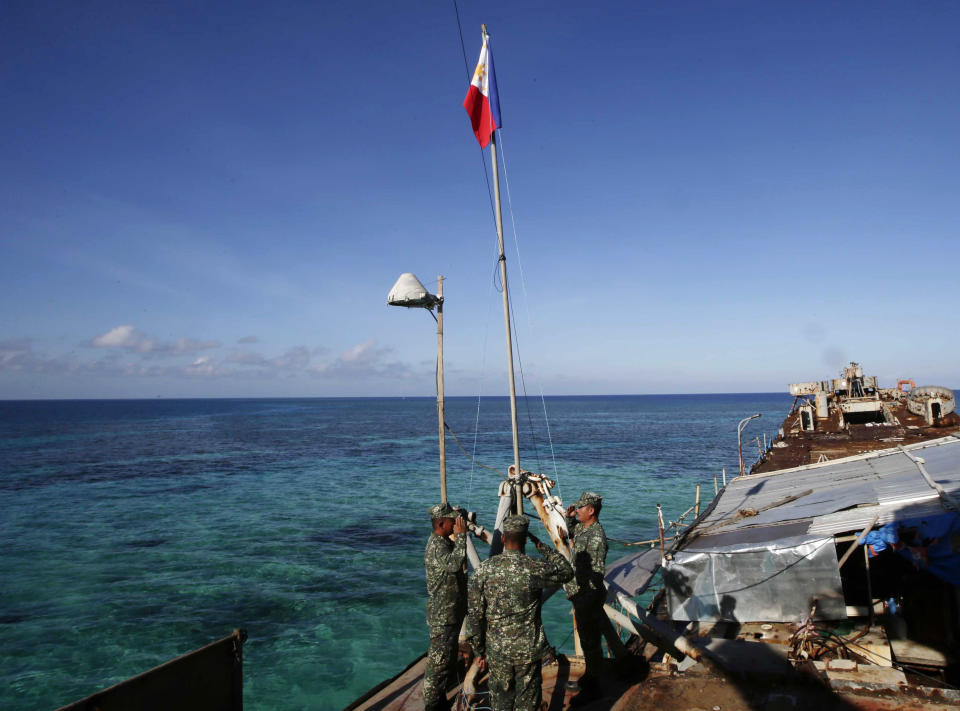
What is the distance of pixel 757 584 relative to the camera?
27.3 feet

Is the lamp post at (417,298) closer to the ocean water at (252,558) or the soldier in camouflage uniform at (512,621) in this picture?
the soldier in camouflage uniform at (512,621)

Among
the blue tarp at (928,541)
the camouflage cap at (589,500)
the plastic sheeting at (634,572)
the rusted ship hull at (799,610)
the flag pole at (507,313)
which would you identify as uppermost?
the flag pole at (507,313)

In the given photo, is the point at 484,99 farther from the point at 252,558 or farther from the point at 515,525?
the point at 252,558

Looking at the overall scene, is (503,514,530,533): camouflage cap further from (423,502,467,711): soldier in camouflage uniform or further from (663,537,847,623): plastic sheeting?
(663,537,847,623): plastic sheeting

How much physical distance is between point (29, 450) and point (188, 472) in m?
33.7

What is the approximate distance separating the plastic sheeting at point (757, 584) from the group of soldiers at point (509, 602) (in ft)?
9.36

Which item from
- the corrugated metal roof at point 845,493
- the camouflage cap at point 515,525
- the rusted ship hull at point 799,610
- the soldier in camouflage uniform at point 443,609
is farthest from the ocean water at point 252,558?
the camouflage cap at point 515,525

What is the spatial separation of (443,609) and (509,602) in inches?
45.5

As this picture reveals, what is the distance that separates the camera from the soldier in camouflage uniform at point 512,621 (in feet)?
17.6

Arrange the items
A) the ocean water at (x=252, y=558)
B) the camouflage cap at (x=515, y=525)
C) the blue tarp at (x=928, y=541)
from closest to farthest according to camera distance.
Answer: the camouflage cap at (x=515, y=525) < the blue tarp at (x=928, y=541) < the ocean water at (x=252, y=558)

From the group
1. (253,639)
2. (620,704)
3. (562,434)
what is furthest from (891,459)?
(562,434)

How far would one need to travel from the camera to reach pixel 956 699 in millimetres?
5344

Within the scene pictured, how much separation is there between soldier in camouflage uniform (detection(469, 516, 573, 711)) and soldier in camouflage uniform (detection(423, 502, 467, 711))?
682 mm

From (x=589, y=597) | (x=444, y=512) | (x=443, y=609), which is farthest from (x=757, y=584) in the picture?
(x=444, y=512)
